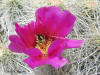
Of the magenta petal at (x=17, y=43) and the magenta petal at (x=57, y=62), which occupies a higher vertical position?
the magenta petal at (x=17, y=43)

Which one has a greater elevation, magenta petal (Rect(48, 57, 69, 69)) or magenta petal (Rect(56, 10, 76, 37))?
magenta petal (Rect(56, 10, 76, 37))

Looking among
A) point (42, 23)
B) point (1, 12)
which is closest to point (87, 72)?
point (42, 23)

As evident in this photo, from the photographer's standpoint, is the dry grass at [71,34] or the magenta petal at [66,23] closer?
the magenta petal at [66,23]

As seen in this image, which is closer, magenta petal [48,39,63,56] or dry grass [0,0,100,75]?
magenta petal [48,39,63,56]

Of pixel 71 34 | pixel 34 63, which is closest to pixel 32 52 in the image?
pixel 34 63

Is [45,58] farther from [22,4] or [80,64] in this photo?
[22,4]

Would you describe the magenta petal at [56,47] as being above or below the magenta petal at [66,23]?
below
